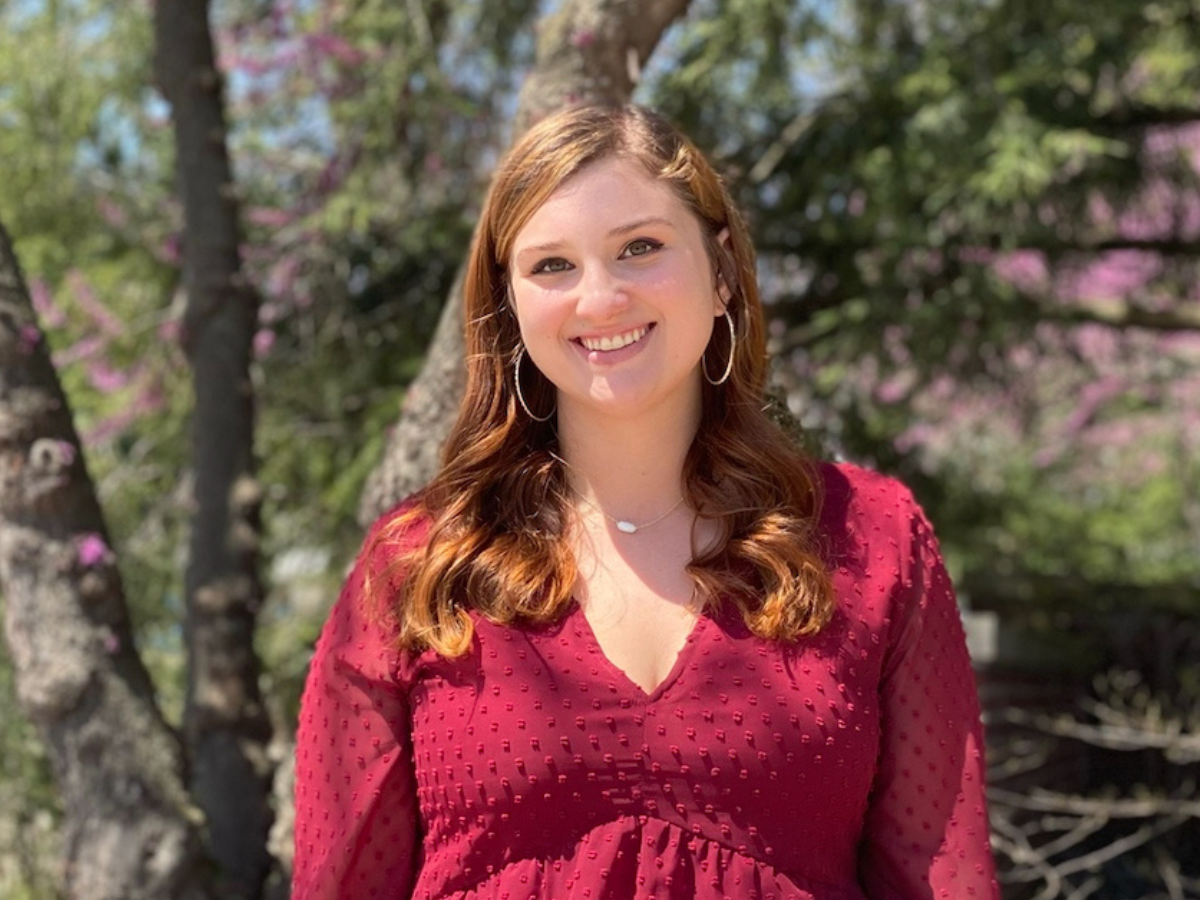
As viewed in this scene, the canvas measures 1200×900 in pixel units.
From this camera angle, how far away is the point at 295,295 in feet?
15.1

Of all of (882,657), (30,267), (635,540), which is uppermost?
(30,267)

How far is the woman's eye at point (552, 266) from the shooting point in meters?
1.72

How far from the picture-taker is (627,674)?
5.46 feet

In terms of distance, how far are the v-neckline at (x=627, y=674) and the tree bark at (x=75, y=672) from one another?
132 centimetres

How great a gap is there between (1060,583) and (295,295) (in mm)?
2776

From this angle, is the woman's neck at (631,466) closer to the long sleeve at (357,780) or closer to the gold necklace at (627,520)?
the gold necklace at (627,520)

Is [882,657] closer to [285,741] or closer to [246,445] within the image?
[246,445]

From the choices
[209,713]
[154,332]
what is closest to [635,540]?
[209,713]

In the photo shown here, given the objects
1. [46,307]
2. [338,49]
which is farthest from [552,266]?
[46,307]

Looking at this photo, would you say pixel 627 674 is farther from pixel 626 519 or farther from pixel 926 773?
pixel 926 773

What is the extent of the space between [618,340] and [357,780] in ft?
1.82

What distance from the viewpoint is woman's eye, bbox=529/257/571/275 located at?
172 centimetres

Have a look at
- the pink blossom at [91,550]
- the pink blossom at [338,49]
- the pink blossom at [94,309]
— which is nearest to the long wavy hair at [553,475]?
the pink blossom at [91,550]

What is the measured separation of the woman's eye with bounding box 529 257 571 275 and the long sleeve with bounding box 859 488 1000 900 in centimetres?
50
